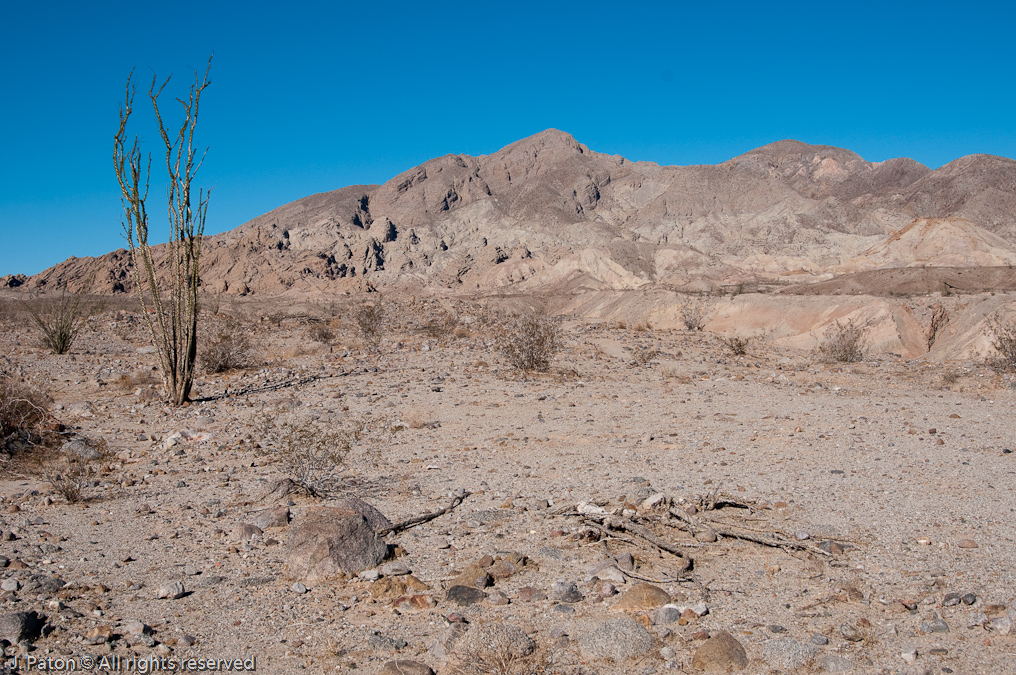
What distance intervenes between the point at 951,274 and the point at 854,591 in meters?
27.0

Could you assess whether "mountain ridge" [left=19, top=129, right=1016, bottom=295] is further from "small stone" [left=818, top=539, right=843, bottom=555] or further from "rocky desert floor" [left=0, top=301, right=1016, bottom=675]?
"small stone" [left=818, top=539, right=843, bottom=555]

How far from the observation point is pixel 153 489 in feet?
18.9

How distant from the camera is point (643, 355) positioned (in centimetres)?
1367

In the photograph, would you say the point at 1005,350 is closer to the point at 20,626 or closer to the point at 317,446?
the point at 317,446

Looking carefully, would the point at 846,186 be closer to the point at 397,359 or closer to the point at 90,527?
the point at 397,359

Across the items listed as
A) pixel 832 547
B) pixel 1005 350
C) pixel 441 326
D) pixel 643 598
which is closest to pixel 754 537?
pixel 832 547

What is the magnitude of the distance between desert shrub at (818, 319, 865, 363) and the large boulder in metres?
12.3

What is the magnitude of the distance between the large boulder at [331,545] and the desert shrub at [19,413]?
4257 millimetres

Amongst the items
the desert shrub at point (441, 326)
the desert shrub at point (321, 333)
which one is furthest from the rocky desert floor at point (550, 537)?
the desert shrub at point (441, 326)

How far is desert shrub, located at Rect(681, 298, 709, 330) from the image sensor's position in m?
20.6

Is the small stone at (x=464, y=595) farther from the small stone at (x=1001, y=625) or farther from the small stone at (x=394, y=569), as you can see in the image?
the small stone at (x=1001, y=625)

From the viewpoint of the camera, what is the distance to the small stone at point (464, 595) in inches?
142

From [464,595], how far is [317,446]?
2.79 meters

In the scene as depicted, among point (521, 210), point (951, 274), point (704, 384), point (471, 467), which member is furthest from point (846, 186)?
point (471, 467)
